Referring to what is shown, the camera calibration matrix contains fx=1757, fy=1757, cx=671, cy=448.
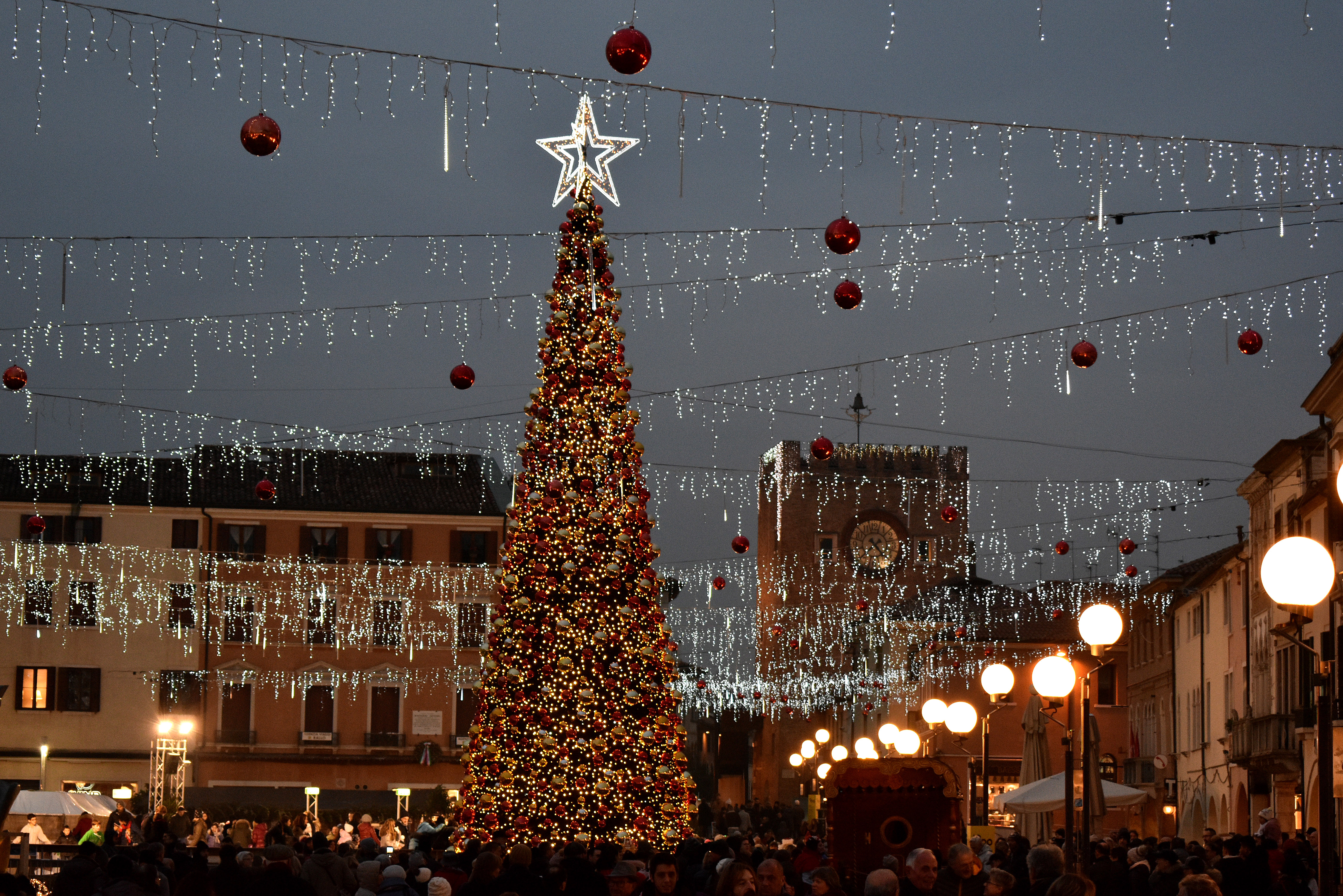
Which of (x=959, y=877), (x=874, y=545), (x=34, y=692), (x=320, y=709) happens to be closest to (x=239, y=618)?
(x=320, y=709)

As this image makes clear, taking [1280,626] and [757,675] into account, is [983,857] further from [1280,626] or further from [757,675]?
[757,675]

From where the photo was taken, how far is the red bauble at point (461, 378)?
19031mm

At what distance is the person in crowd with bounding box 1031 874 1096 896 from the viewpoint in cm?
774

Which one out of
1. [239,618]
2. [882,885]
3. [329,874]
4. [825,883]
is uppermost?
[239,618]

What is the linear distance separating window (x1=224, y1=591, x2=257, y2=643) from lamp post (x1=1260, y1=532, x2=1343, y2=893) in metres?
47.5

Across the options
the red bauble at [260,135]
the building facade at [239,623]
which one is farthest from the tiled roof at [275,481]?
the red bauble at [260,135]

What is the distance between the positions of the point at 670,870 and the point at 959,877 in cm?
175

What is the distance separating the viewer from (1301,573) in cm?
753

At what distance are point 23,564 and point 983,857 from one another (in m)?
39.9

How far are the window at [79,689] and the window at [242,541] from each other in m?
5.08

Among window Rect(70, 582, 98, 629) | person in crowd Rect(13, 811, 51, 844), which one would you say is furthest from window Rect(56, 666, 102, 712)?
person in crowd Rect(13, 811, 51, 844)

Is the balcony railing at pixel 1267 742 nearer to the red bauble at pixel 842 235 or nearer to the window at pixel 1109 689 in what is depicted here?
the window at pixel 1109 689

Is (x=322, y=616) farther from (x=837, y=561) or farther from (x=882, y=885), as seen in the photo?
(x=882, y=885)

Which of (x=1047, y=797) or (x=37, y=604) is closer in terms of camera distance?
(x=1047, y=797)
